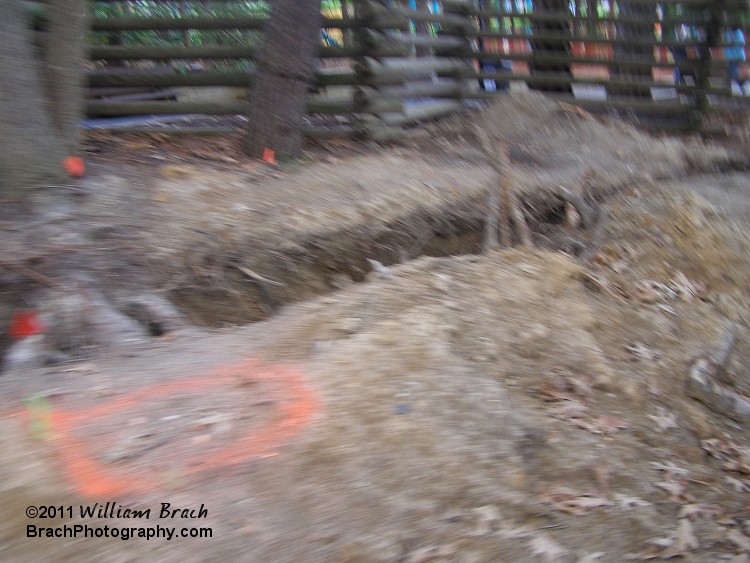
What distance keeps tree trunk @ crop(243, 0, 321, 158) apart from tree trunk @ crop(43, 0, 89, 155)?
172cm

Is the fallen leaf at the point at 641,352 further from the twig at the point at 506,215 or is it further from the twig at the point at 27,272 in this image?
the twig at the point at 27,272

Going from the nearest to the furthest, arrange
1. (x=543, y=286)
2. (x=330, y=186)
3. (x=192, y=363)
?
(x=192, y=363)
(x=543, y=286)
(x=330, y=186)

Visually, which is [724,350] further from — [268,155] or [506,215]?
[268,155]

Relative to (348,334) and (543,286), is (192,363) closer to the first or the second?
(348,334)

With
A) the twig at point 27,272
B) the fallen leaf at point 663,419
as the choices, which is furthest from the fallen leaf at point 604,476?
the twig at point 27,272

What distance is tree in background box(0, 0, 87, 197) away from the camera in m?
4.62

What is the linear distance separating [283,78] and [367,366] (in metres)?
3.80

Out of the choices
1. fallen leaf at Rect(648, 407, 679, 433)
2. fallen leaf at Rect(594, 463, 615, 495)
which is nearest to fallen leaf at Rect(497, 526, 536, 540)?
fallen leaf at Rect(594, 463, 615, 495)

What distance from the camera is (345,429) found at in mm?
3109

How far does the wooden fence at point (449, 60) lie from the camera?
23.0ft

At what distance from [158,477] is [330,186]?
12.4 ft

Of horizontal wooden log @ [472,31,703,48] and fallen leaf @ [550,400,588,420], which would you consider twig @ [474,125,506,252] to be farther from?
horizontal wooden log @ [472,31,703,48]

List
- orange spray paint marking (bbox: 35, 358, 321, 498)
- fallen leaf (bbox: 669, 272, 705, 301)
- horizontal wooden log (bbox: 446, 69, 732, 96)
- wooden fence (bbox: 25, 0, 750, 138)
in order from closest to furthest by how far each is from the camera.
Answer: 1. orange spray paint marking (bbox: 35, 358, 321, 498)
2. fallen leaf (bbox: 669, 272, 705, 301)
3. wooden fence (bbox: 25, 0, 750, 138)
4. horizontal wooden log (bbox: 446, 69, 732, 96)

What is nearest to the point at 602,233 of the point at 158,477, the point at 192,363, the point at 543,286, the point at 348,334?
the point at 543,286
